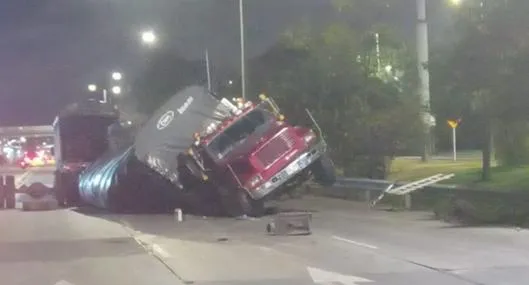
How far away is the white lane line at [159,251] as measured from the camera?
15461 mm

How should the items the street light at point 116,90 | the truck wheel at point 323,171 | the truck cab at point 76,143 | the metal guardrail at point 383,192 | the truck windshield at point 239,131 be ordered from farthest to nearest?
the street light at point 116,90 < the truck cab at point 76,143 < the truck wheel at point 323,171 < the metal guardrail at point 383,192 < the truck windshield at point 239,131

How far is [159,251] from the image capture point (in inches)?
635

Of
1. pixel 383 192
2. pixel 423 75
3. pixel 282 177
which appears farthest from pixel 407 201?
pixel 423 75

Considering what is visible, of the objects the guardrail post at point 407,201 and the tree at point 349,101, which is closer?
the guardrail post at point 407,201

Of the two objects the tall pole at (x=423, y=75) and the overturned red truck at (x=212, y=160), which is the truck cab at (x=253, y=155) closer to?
the overturned red truck at (x=212, y=160)

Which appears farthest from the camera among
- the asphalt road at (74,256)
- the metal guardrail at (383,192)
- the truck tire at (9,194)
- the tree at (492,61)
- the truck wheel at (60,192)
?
the truck wheel at (60,192)

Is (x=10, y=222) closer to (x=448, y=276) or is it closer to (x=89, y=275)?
(x=89, y=275)

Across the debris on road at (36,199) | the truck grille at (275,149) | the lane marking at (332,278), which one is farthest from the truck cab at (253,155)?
the lane marking at (332,278)

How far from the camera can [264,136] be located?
2358 centimetres

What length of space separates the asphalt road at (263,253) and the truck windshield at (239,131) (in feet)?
6.30

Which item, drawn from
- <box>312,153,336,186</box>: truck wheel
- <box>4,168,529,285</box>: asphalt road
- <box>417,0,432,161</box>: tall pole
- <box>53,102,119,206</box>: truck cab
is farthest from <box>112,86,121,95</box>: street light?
<box>4,168,529,285</box>: asphalt road

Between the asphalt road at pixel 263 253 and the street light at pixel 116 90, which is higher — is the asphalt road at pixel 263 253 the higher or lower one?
the lower one

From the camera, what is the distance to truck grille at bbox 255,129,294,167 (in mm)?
23312

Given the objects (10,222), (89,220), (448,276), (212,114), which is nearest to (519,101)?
(212,114)
